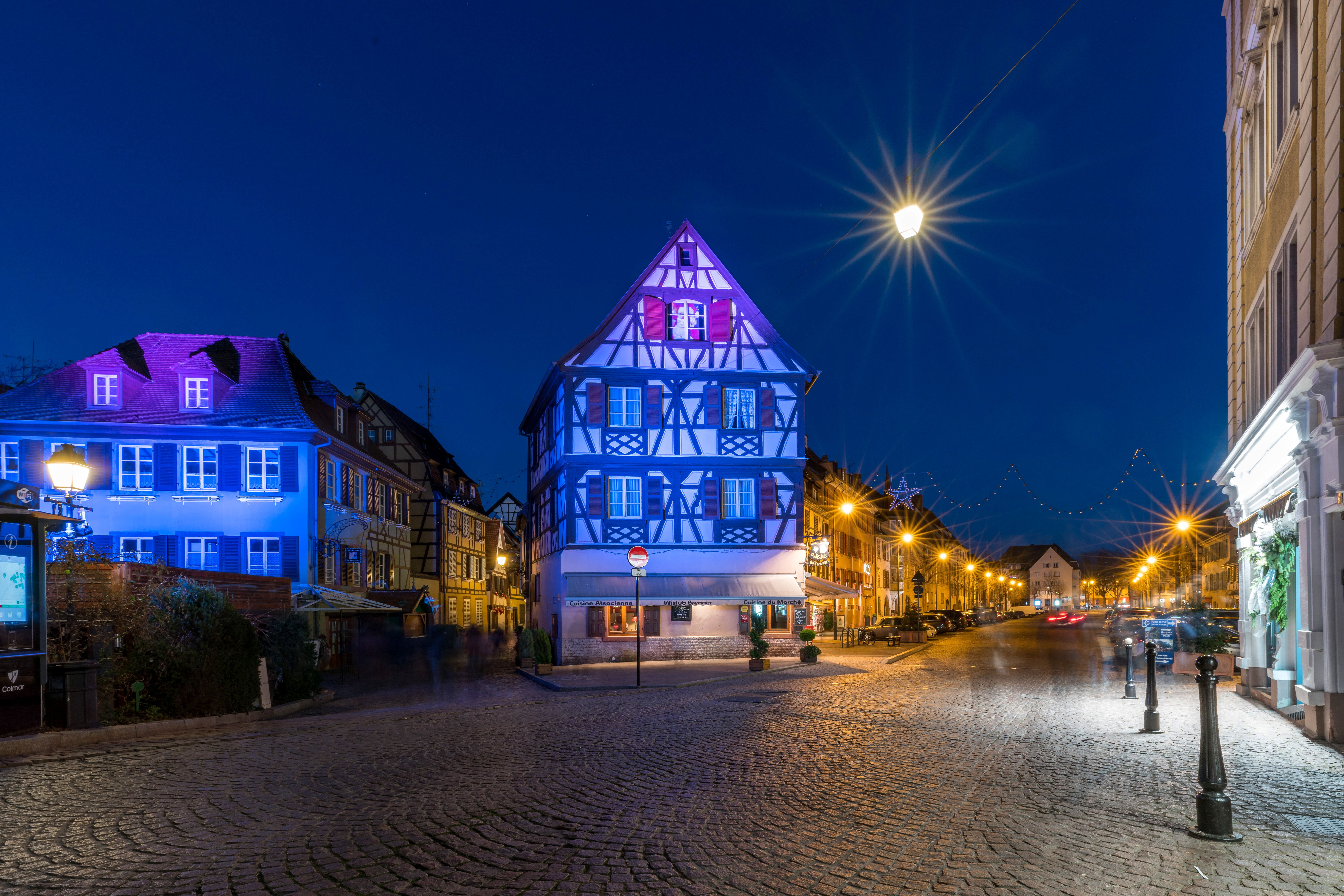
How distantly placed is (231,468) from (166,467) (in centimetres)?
181

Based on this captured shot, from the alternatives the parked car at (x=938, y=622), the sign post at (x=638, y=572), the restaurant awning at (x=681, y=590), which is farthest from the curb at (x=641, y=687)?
the parked car at (x=938, y=622)

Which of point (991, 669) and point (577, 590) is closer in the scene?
point (991, 669)

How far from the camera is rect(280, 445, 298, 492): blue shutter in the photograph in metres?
29.6

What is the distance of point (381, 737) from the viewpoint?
13.1 metres

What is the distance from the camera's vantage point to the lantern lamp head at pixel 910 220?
40.5ft

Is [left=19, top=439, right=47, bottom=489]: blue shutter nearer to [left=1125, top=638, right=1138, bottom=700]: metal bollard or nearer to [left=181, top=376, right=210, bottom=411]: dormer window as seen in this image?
[left=181, top=376, right=210, bottom=411]: dormer window

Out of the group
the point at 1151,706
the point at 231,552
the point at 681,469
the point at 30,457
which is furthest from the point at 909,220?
the point at 30,457

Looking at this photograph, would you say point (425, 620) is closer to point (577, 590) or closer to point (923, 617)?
point (577, 590)

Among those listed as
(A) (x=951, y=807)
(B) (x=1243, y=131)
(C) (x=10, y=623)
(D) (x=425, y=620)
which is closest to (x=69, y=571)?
(C) (x=10, y=623)

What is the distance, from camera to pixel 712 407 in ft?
106

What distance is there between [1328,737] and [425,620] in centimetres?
3800

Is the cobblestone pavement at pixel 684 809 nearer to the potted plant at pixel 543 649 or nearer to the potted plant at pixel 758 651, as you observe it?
the potted plant at pixel 758 651

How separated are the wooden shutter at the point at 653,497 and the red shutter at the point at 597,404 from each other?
2373mm

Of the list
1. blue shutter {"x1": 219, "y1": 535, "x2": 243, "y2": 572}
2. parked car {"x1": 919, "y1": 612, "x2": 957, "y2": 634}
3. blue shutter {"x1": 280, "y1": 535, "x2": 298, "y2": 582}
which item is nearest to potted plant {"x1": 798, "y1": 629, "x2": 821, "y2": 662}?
blue shutter {"x1": 280, "y1": 535, "x2": 298, "y2": 582}
